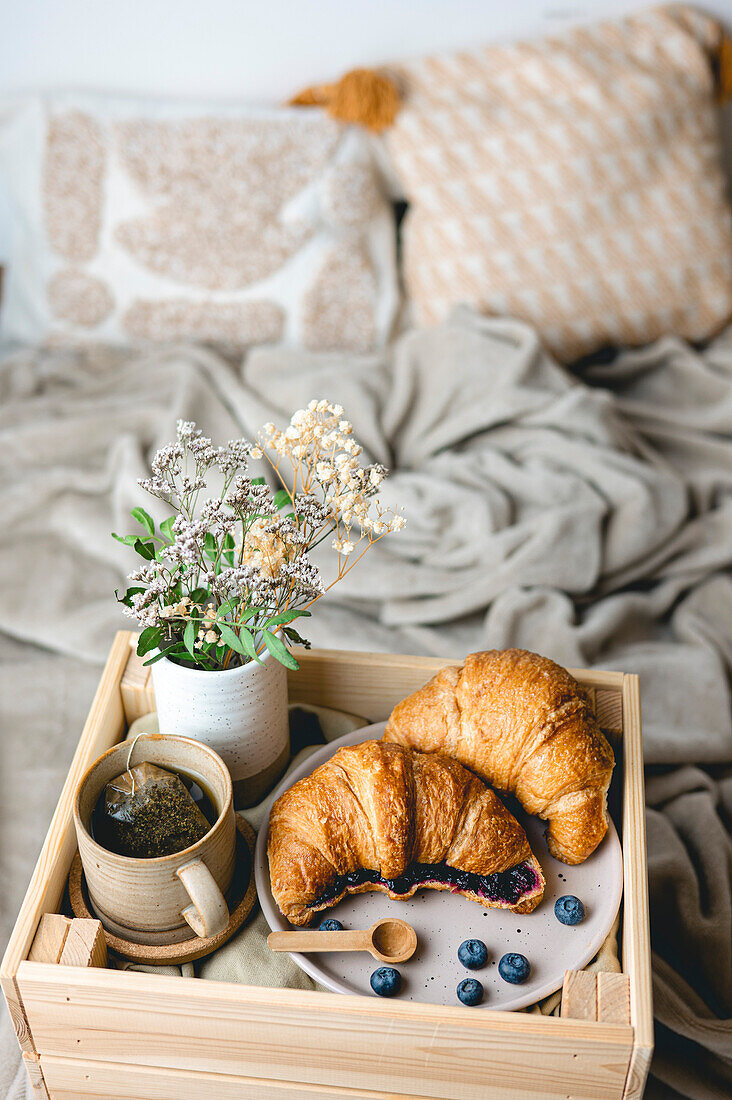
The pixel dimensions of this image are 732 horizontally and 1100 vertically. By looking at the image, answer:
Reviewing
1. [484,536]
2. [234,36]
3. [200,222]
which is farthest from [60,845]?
[234,36]

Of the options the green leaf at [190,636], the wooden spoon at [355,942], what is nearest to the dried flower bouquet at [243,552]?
the green leaf at [190,636]

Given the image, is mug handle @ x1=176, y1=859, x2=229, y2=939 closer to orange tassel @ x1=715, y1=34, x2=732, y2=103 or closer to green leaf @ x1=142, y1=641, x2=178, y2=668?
green leaf @ x1=142, y1=641, x2=178, y2=668

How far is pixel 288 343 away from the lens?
1854 millimetres

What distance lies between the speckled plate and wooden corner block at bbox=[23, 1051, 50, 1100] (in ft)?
0.71

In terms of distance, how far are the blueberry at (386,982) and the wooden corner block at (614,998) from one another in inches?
6.0

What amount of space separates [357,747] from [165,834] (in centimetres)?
18

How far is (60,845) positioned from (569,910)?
1.39 feet

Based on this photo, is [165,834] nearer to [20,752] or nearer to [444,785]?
[444,785]

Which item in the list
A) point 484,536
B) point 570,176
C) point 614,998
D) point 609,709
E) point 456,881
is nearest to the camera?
point 614,998

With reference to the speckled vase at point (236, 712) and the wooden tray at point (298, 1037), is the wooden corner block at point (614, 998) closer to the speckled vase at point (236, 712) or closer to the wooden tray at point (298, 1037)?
the wooden tray at point (298, 1037)

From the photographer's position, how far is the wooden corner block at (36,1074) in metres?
0.79

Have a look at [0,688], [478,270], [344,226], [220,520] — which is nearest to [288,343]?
[344,226]

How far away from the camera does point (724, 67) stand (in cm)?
186

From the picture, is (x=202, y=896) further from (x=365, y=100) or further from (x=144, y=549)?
(x=365, y=100)
